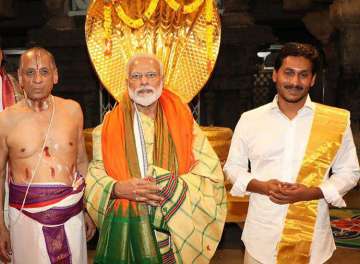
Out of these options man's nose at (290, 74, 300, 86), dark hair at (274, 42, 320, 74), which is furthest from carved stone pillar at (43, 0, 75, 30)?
man's nose at (290, 74, 300, 86)

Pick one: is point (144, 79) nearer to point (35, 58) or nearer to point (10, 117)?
point (35, 58)

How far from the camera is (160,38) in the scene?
12.2 ft

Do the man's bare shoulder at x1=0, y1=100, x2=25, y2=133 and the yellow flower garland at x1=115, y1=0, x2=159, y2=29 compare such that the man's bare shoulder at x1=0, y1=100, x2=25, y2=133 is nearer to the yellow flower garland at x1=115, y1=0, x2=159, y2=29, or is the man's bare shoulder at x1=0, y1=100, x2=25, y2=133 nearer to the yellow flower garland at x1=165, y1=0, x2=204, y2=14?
the yellow flower garland at x1=115, y1=0, x2=159, y2=29

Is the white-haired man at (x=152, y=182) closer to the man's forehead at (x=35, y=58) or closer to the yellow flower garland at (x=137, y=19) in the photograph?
the man's forehead at (x=35, y=58)

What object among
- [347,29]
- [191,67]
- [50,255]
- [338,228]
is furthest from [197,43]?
[347,29]

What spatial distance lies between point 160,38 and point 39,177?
5.43 feet

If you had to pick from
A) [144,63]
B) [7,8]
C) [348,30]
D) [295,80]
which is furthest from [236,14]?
[295,80]

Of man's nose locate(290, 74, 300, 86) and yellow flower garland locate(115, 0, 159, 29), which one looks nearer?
man's nose locate(290, 74, 300, 86)

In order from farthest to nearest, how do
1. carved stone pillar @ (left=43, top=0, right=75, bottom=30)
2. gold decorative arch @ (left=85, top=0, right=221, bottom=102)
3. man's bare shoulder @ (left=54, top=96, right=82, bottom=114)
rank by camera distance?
1. carved stone pillar @ (left=43, top=0, right=75, bottom=30)
2. gold decorative arch @ (left=85, top=0, right=221, bottom=102)
3. man's bare shoulder @ (left=54, top=96, right=82, bottom=114)

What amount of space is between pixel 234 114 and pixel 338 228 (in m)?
2.58

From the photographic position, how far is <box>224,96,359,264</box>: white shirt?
2.37 meters

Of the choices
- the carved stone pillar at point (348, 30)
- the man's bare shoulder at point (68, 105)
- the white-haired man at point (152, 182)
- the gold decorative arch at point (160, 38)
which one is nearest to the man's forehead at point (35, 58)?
the man's bare shoulder at point (68, 105)

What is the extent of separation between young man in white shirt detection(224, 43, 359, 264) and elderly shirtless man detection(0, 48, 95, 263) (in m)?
0.86

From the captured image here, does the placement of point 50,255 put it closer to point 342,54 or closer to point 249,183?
point 249,183
